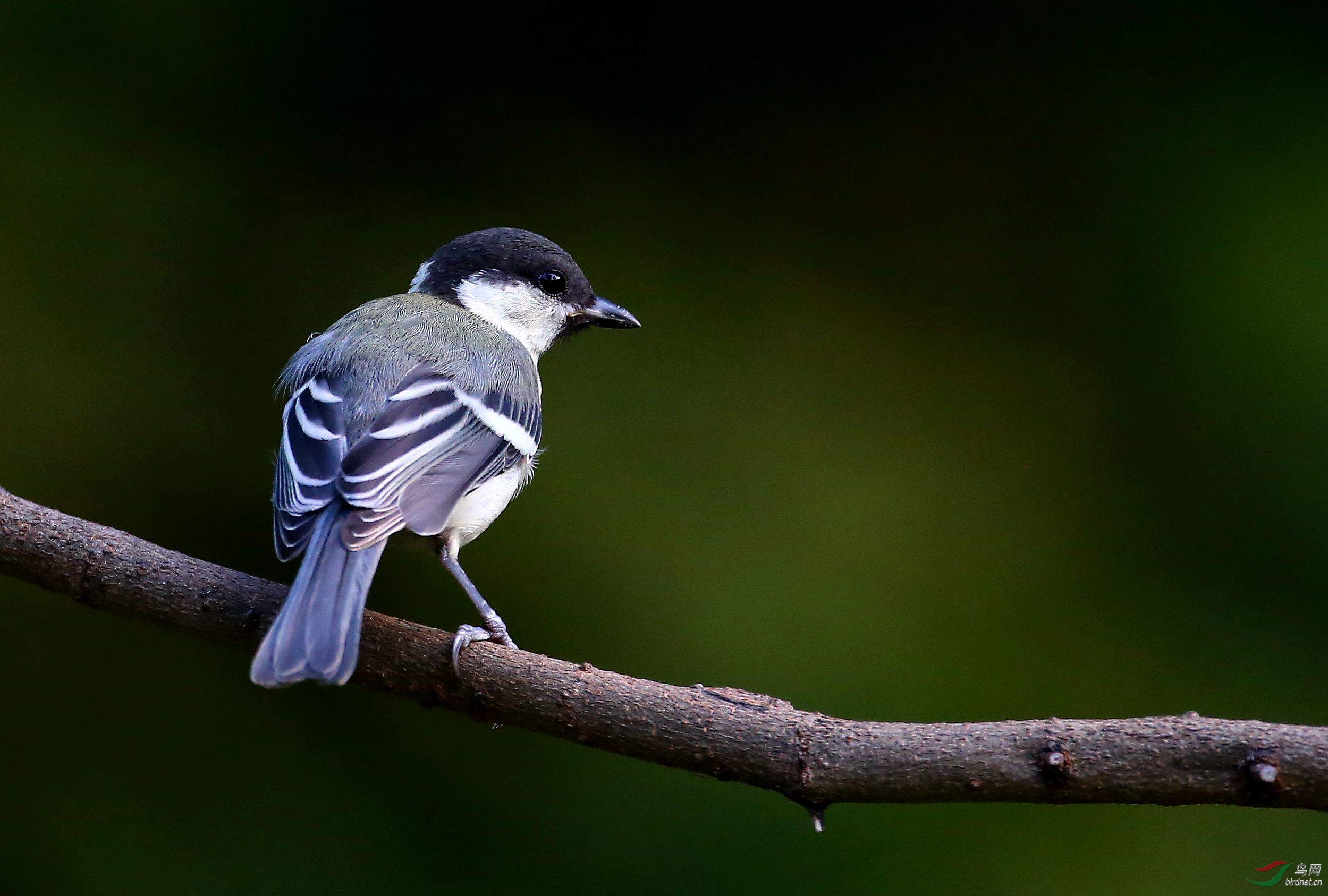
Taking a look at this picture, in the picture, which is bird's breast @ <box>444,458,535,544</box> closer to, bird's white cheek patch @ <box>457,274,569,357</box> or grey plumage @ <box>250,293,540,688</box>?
grey plumage @ <box>250,293,540,688</box>

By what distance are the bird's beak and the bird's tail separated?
1111mm

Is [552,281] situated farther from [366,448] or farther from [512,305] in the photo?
[366,448]

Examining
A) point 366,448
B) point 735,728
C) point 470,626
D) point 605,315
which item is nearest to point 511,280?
point 605,315

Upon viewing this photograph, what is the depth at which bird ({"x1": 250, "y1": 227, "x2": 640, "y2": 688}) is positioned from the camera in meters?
1.55

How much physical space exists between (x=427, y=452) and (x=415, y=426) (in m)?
0.06

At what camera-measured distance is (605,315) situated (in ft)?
8.80

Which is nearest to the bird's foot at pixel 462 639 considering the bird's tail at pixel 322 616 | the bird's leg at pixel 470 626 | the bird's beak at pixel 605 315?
the bird's leg at pixel 470 626

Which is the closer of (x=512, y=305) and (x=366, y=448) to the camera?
(x=366, y=448)

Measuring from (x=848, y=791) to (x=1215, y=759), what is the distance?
43 centimetres

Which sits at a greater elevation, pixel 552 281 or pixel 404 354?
pixel 552 281

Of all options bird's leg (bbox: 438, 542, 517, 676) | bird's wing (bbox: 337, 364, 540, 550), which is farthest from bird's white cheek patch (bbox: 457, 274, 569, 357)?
bird's leg (bbox: 438, 542, 517, 676)

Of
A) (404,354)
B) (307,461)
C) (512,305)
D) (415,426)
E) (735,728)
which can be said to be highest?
(512,305)

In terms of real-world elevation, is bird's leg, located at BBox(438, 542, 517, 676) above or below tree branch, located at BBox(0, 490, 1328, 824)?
above

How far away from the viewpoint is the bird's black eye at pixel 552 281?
2.61 metres
